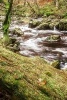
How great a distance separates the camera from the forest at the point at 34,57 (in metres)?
4.46

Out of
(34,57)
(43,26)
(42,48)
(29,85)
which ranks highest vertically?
(29,85)

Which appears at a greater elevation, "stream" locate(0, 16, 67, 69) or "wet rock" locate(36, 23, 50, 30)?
"wet rock" locate(36, 23, 50, 30)

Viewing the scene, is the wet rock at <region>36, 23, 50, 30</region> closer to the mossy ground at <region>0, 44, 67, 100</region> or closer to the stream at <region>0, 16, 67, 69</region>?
the stream at <region>0, 16, 67, 69</region>

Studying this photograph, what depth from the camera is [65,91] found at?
554 centimetres

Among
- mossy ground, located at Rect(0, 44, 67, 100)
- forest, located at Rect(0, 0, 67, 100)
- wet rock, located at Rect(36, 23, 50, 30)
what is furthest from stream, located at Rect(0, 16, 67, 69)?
mossy ground, located at Rect(0, 44, 67, 100)

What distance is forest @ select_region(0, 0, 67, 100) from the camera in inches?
176

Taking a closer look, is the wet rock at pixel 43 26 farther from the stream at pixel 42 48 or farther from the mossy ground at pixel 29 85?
the mossy ground at pixel 29 85

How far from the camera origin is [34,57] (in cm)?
813

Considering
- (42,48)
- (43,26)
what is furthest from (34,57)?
(43,26)

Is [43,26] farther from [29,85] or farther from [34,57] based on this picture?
[29,85]

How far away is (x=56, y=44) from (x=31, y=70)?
15706 mm

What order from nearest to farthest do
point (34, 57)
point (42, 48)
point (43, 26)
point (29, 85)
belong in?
point (29, 85), point (34, 57), point (42, 48), point (43, 26)

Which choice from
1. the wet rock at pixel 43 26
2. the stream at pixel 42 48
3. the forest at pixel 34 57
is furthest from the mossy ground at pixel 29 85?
the wet rock at pixel 43 26

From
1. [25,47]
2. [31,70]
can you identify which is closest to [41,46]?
[25,47]
